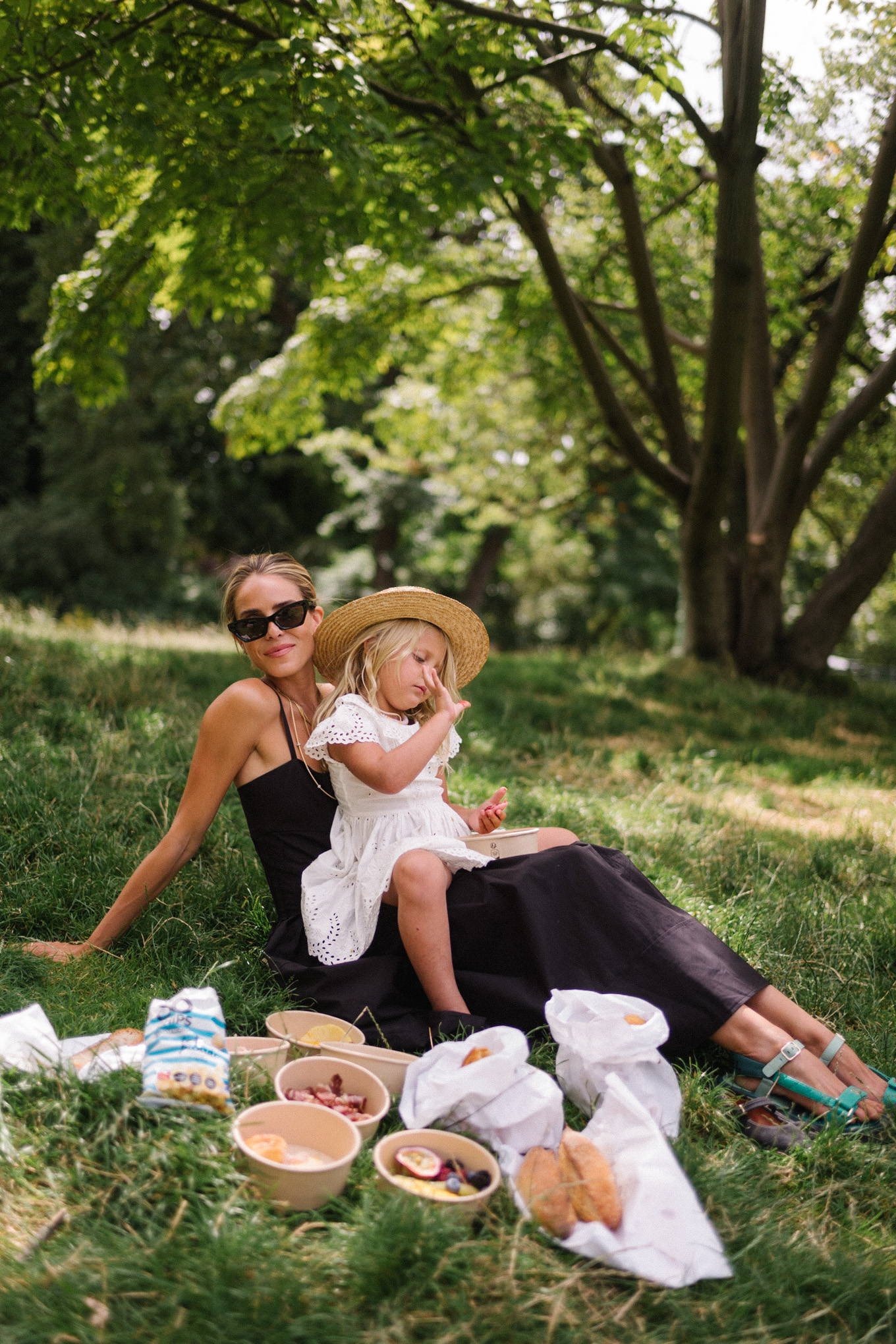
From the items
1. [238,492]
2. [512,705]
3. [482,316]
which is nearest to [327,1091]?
[512,705]

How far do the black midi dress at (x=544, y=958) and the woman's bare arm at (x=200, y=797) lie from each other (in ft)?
1.54

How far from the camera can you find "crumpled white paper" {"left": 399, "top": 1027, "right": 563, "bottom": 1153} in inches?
85.2

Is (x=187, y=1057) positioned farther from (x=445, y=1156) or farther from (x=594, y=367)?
(x=594, y=367)

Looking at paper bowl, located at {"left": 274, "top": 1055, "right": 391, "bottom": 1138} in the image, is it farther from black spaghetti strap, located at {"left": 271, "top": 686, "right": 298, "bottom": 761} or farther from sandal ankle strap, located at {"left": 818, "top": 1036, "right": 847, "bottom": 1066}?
sandal ankle strap, located at {"left": 818, "top": 1036, "right": 847, "bottom": 1066}

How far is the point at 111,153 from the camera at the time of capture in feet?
17.5

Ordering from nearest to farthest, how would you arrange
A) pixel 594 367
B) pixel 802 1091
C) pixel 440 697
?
pixel 802 1091 → pixel 440 697 → pixel 594 367

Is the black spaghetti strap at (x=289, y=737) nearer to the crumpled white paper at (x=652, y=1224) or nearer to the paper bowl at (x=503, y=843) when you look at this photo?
the paper bowl at (x=503, y=843)

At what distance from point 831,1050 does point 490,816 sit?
1.23 meters

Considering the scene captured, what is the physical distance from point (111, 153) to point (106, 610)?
13992 mm

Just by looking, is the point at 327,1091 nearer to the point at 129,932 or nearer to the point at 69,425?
the point at 129,932

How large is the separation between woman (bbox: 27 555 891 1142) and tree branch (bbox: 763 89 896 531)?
5884 millimetres

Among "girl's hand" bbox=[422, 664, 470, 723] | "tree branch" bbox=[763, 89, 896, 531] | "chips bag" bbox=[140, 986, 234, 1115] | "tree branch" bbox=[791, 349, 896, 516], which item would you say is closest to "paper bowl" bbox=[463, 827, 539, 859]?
"girl's hand" bbox=[422, 664, 470, 723]

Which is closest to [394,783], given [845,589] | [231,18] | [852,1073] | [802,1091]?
[802,1091]

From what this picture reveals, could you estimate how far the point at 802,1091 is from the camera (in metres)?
2.47
